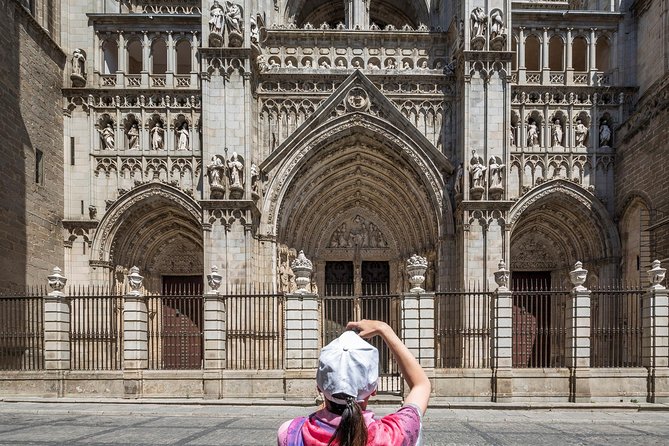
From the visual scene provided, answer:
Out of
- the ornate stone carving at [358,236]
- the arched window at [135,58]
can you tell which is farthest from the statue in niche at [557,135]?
the arched window at [135,58]

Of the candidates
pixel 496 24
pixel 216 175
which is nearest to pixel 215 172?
pixel 216 175

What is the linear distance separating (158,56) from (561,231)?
16703mm

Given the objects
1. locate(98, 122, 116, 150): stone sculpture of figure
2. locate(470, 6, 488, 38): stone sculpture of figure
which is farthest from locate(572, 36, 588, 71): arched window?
locate(98, 122, 116, 150): stone sculpture of figure

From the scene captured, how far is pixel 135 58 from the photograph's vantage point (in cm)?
2216

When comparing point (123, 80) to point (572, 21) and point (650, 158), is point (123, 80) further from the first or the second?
point (650, 158)

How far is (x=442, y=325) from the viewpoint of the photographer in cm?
1816

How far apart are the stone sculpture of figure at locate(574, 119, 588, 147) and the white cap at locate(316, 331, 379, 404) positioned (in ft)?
65.8

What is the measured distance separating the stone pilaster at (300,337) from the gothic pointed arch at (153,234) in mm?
6995

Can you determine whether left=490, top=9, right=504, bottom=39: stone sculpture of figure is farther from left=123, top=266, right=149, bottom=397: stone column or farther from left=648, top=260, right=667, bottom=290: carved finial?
left=123, top=266, right=149, bottom=397: stone column

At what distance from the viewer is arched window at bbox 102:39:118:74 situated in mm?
20516

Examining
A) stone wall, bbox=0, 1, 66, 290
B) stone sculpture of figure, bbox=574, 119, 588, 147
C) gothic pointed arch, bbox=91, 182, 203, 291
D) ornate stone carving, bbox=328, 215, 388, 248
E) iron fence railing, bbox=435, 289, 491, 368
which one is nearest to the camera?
stone wall, bbox=0, 1, 66, 290

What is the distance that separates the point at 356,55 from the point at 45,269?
12.6m

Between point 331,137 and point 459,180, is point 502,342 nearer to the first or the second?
point 459,180

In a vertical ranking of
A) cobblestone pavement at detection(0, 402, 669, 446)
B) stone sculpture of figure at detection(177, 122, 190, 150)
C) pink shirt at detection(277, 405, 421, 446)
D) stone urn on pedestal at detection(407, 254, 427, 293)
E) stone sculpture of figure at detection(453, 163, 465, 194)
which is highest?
stone sculpture of figure at detection(177, 122, 190, 150)
